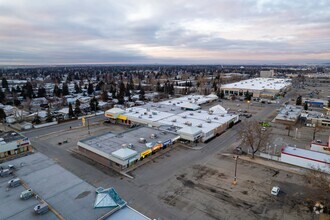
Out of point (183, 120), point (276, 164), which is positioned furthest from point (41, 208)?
point (183, 120)

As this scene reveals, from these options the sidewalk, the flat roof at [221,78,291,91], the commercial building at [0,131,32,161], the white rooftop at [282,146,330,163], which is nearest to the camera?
the sidewalk

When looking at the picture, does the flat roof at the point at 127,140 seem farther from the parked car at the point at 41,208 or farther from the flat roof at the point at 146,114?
the parked car at the point at 41,208

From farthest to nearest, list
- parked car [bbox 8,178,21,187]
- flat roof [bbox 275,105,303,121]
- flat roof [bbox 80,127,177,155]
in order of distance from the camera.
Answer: flat roof [bbox 275,105,303,121] < flat roof [bbox 80,127,177,155] < parked car [bbox 8,178,21,187]

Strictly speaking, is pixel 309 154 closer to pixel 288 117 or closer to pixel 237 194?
pixel 237 194

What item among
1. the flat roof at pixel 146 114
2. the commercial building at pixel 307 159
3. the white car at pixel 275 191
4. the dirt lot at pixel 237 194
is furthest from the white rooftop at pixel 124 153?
the commercial building at pixel 307 159

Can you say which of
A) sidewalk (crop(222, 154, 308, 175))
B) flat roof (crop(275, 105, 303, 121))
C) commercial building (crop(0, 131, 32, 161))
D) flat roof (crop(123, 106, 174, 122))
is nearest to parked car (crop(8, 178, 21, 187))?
commercial building (crop(0, 131, 32, 161))

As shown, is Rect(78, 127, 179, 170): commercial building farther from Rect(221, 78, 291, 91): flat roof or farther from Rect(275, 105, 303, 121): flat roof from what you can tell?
Rect(221, 78, 291, 91): flat roof
